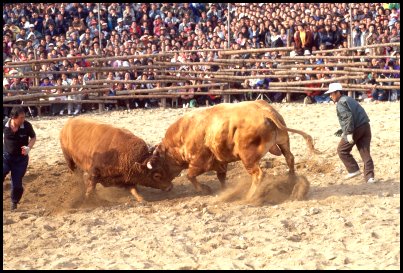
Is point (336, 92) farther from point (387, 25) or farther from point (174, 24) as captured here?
point (174, 24)

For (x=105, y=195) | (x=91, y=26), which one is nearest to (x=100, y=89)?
(x=91, y=26)

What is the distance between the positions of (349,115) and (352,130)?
21 cm

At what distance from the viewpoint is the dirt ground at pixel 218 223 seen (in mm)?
7738

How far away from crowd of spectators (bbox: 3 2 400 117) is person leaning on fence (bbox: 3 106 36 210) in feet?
31.8

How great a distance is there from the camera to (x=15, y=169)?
1065 centimetres

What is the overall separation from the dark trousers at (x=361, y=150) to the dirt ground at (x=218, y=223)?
210 mm

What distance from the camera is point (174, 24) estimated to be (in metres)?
23.1

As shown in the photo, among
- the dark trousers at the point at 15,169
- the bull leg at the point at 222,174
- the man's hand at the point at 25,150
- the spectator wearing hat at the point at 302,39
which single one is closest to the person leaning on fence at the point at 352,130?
the bull leg at the point at 222,174

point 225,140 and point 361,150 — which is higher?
point 225,140

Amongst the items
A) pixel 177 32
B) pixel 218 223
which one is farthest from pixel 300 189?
pixel 177 32

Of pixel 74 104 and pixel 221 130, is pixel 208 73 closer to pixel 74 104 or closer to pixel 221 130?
pixel 74 104

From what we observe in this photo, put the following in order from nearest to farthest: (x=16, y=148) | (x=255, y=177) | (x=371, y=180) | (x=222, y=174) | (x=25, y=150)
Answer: (x=255, y=177) → (x=25, y=150) → (x=16, y=148) → (x=371, y=180) → (x=222, y=174)

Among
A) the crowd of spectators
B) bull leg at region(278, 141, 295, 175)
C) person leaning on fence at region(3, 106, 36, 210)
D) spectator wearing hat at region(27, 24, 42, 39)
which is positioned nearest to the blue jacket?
bull leg at region(278, 141, 295, 175)

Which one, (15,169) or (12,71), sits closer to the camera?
(15,169)
